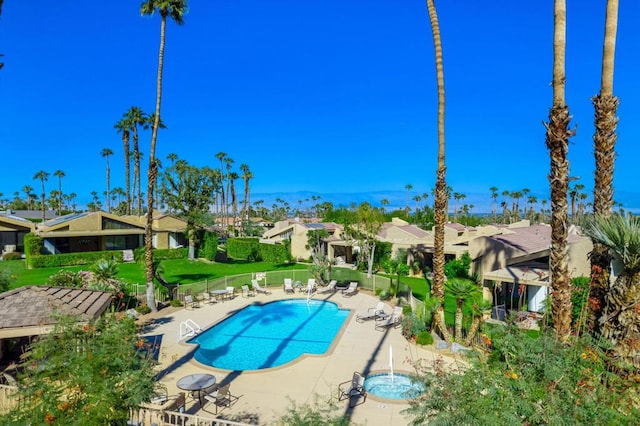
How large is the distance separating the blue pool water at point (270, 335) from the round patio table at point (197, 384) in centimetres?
346

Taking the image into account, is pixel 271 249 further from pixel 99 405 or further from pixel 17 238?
pixel 99 405

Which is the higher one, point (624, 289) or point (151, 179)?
point (151, 179)

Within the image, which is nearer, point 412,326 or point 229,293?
point 412,326

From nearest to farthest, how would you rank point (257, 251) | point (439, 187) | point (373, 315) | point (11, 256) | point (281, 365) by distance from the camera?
1. point (281, 365)
2. point (439, 187)
3. point (373, 315)
4. point (11, 256)
5. point (257, 251)

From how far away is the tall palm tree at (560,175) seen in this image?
10.0 meters

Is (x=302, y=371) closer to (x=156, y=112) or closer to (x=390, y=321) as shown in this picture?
(x=390, y=321)

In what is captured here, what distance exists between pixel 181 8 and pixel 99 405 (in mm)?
20237

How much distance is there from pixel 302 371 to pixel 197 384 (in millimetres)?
3788

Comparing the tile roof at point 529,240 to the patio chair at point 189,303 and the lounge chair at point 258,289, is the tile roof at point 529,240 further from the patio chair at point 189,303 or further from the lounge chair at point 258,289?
the patio chair at point 189,303

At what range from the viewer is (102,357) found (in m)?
6.82

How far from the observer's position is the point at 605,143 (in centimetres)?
1080

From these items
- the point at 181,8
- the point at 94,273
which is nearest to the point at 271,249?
the point at 94,273

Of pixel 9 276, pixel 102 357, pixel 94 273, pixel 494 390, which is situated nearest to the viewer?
pixel 494 390

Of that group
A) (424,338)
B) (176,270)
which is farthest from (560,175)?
(176,270)
